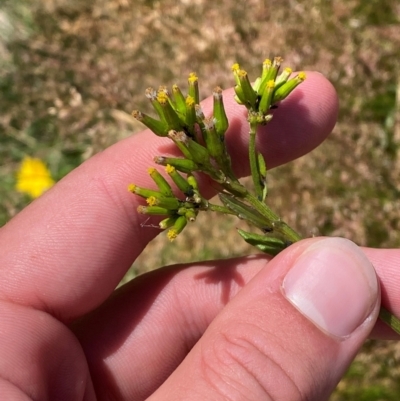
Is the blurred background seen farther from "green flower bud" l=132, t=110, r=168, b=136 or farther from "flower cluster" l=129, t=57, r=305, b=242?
"green flower bud" l=132, t=110, r=168, b=136

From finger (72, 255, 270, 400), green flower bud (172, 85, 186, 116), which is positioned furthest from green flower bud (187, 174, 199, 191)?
finger (72, 255, 270, 400)

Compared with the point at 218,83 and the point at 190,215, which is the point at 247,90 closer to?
the point at 190,215

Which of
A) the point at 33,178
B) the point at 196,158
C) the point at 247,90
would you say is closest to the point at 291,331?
the point at 196,158

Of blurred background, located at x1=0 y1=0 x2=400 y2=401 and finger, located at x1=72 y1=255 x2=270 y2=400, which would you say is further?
blurred background, located at x1=0 y1=0 x2=400 y2=401

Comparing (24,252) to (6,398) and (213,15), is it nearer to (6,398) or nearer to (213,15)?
(6,398)

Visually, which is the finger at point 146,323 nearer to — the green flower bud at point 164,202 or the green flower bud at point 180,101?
the green flower bud at point 164,202

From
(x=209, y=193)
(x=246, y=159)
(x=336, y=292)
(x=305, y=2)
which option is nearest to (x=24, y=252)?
(x=209, y=193)

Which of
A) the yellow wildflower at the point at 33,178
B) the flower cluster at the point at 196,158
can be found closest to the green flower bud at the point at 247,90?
the flower cluster at the point at 196,158
